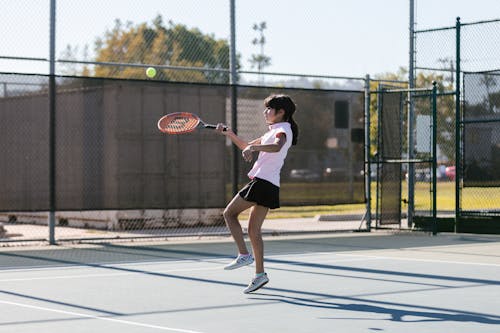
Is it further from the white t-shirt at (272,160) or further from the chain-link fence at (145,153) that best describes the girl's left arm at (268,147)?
the chain-link fence at (145,153)

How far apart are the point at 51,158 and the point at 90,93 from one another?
1.33m

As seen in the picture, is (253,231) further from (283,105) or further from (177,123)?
(177,123)

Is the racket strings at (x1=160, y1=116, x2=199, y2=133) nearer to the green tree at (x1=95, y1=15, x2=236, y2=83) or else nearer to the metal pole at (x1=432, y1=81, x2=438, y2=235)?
the metal pole at (x1=432, y1=81, x2=438, y2=235)

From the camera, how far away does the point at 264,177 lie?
896 cm

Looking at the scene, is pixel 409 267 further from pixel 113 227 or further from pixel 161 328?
Answer: pixel 113 227

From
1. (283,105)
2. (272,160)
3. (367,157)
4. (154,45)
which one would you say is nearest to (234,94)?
(367,157)

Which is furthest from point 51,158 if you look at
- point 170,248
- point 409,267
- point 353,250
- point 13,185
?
point 409,267

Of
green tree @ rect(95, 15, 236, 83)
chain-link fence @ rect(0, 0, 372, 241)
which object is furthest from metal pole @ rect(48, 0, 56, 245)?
green tree @ rect(95, 15, 236, 83)

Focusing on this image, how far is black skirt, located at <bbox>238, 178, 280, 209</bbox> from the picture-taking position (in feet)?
29.2

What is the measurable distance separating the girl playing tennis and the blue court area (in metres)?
0.45

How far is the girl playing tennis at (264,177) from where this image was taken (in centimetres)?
888

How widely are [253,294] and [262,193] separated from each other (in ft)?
2.99

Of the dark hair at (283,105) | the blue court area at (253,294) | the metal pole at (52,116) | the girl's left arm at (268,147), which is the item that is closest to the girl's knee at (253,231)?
the blue court area at (253,294)

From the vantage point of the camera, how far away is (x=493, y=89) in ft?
55.7
